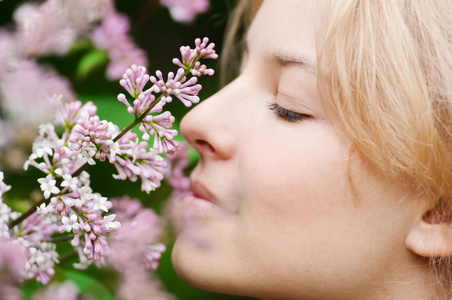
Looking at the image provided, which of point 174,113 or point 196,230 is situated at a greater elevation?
point 196,230

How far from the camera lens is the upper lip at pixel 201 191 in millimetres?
949

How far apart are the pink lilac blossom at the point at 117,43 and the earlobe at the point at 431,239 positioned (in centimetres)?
60

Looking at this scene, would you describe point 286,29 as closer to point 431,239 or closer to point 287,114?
point 287,114

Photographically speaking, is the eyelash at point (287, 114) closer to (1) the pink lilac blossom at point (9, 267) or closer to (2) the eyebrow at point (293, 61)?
(2) the eyebrow at point (293, 61)

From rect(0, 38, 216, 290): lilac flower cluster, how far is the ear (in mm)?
489

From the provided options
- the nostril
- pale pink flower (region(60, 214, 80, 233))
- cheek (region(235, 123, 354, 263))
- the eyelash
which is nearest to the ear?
cheek (region(235, 123, 354, 263))

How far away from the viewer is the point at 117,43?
1.02 metres

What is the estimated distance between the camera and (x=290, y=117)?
3.00 feet

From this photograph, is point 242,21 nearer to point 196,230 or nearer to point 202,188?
point 202,188

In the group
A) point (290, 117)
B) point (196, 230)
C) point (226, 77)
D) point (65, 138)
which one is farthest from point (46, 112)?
point (226, 77)

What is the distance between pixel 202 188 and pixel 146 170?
0.90 feet

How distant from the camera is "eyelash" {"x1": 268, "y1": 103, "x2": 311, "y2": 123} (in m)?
0.91

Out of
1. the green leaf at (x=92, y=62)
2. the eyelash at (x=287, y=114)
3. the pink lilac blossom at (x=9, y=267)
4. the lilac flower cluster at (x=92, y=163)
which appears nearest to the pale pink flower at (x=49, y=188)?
the lilac flower cluster at (x=92, y=163)

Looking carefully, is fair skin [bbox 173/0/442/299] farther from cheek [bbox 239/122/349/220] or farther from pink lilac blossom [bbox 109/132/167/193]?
pink lilac blossom [bbox 109/132/167/193]
